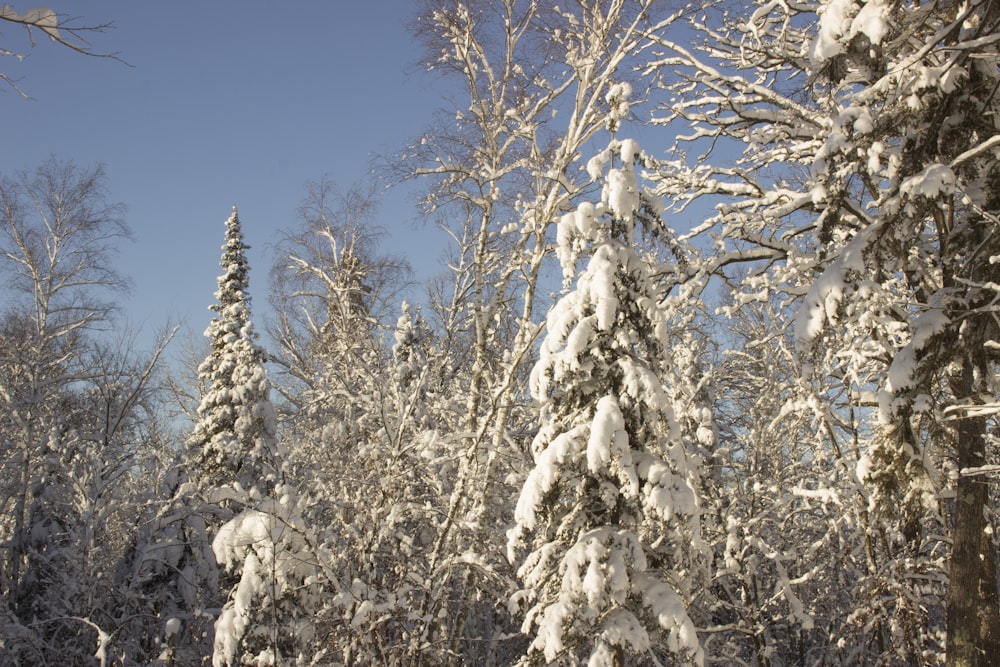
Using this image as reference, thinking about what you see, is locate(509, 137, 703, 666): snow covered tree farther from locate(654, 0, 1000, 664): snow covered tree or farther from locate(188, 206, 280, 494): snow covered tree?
locate(188, 206, 280, 494): snow covered tree

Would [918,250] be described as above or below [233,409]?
below

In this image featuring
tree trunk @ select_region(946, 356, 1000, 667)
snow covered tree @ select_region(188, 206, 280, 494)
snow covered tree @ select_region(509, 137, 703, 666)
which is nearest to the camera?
tree trunk @ select_region(946, 356, 1000, 667)

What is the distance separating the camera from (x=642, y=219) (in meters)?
7.55

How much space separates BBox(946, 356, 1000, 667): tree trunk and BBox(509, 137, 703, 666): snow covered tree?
7.71 ft

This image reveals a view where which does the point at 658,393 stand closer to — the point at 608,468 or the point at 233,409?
the point at 608,468

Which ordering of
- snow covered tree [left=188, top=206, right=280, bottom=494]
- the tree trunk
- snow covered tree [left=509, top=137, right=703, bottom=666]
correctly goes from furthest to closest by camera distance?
1. snow covered tree [left=188, top=206, right=280, bottom=494]
2. snow covered tree [left=509, top=137, right=703, bottom=666]
3. the tree trunk

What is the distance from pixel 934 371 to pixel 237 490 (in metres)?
7.52

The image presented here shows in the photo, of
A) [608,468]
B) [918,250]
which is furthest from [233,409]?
[918,250]

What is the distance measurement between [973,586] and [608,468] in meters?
3.45

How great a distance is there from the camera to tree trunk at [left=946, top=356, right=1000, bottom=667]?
20.0 feet

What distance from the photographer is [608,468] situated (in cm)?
678

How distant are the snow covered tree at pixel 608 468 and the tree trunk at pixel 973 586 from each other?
2351 mm

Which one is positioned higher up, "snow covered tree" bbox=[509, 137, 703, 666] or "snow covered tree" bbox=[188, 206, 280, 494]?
"snow covered tree" bbox=[188, 206, 280, 494]

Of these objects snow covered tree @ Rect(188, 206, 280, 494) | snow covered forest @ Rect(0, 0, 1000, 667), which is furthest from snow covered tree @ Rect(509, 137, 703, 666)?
snow covered tree @ Rect(188, 206, 280, 494)
